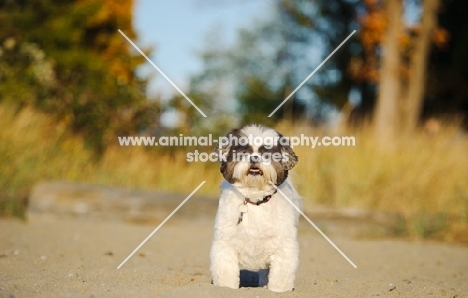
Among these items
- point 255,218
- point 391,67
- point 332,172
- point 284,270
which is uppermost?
point 391,67

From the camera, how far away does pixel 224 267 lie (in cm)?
463

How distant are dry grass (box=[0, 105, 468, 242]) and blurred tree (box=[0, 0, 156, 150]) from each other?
3.72 ft

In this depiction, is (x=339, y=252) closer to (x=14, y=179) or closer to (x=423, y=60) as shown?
(x=14, y=179)

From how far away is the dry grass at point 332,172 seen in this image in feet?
31.1

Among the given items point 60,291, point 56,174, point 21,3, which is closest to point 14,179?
point 56,174

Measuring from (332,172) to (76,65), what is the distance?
870cm

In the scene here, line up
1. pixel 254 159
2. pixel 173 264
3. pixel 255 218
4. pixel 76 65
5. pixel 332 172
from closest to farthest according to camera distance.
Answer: pixel 254 159 < pixel 255 218 < pixel 173 264 < pixel 332 172 < pixel 76 65

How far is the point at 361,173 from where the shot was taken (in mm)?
10164

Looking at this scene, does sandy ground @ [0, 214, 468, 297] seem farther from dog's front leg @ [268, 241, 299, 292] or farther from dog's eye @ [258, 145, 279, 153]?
dog's eye @ [258, 145, 279, 153]

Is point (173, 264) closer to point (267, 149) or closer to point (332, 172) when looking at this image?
point (267, 149)

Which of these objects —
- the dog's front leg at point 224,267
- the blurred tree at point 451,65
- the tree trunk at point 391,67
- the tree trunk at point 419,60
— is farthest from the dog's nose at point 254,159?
the blurred tree at point 451,65

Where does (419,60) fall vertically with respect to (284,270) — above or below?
above

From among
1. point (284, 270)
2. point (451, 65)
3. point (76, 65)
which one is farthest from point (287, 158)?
point (451, 65)

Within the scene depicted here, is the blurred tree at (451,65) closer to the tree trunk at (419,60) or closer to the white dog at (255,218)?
the tree trunk at (419,60)
